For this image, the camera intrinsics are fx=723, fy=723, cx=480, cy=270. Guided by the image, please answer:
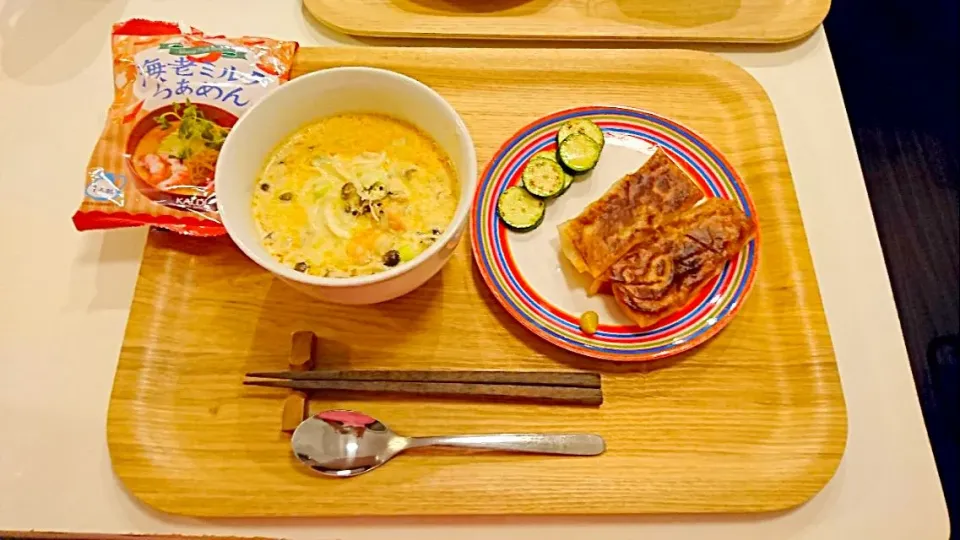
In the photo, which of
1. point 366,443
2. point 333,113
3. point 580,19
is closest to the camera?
point 366,443

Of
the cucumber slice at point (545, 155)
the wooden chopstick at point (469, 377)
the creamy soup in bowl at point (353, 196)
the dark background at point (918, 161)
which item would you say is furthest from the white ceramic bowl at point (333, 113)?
the dark background at point (918, 161)

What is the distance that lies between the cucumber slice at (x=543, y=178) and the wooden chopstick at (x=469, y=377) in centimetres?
39

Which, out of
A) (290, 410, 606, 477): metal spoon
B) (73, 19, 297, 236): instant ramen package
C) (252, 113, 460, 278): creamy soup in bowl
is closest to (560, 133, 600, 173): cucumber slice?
(252, 113, 460, 278): creamy soup in bowl

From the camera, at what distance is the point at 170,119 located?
1.62 meters

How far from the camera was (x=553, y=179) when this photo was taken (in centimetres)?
155

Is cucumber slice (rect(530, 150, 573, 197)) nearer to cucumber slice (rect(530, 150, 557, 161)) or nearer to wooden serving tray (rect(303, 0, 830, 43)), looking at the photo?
cucumber slice (rect(530, 150, 557, 161))

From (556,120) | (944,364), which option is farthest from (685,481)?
Result: (944,364)

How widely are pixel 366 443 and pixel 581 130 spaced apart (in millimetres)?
805

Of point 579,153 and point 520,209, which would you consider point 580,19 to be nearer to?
point 579,153

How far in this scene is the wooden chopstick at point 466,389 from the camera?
1.35 meters

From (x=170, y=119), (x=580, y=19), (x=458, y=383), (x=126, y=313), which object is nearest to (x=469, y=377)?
(x=458, y=383)

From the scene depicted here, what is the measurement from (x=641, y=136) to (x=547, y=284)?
0.43m

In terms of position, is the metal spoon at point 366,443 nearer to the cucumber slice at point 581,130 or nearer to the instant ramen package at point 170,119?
the instant ramen package at point 170,119

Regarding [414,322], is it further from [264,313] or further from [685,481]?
[685,481]
